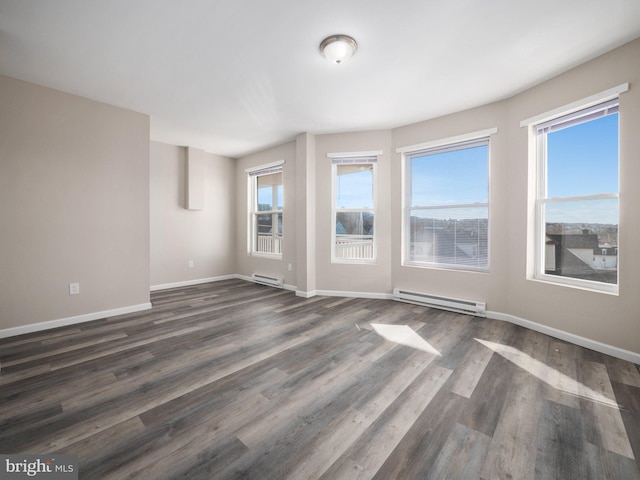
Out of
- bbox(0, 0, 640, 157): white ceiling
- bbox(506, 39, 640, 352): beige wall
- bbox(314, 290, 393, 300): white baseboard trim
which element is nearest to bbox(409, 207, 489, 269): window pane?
bbox(506, 39, 640, 352): beige wall

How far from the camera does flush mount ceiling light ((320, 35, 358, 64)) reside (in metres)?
2.23

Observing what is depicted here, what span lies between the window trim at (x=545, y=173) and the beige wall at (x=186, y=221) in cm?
523

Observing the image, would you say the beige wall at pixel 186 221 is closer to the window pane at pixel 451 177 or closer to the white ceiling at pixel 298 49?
the white ceiling at pixel 298 49

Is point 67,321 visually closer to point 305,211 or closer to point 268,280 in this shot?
point 268,280

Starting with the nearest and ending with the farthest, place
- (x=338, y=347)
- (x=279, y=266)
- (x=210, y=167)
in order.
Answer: (x=338, y=347) < (x=279, y=266) < (x=210, y=167)

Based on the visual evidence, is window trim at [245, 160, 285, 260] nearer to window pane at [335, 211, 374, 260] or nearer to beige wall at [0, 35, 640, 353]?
beige wall at [0, 35, 640, 353]

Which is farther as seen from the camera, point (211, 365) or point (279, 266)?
point (279, 266)

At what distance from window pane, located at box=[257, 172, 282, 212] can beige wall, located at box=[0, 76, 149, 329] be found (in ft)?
7.43

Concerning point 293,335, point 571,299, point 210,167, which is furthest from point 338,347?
point 210,167

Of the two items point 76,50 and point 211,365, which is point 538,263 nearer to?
point 211,365

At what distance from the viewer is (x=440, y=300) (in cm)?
372

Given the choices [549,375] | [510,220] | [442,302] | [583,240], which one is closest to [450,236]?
[510,220]

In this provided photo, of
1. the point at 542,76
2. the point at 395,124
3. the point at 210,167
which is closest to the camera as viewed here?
the point at 542,76

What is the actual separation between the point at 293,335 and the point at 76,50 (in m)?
3.30
